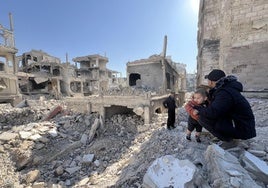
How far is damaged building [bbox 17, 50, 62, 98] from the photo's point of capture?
74.4ft

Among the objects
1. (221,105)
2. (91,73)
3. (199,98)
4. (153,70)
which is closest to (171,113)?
(199,98)

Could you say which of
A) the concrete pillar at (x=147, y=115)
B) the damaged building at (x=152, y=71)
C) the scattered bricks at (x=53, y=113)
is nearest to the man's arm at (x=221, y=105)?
the concrete pillar at (x=147, y=115)

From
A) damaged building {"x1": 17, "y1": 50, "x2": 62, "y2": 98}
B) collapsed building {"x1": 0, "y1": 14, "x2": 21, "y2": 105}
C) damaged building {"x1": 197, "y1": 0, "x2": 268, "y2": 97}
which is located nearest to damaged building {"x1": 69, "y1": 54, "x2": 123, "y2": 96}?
Answer: damaged building {"x1": 17, "y1": 50, "x2": 62, "y2": 98}

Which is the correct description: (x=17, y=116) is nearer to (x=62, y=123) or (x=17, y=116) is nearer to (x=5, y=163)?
(x=62, y=123)

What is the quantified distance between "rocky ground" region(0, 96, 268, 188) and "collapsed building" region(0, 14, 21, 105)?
753 cm

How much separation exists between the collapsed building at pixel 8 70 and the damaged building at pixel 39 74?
4207 millimetres

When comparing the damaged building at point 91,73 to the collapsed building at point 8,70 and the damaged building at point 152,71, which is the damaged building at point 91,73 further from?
the damaged building at point 152,71

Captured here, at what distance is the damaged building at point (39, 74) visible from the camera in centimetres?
2267

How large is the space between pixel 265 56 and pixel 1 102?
2127cm

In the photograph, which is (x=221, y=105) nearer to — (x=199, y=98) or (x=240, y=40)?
(x=199, y=98)

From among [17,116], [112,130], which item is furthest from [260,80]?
[17,116]

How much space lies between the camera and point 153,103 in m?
8.64

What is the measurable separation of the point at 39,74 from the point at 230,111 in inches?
1026

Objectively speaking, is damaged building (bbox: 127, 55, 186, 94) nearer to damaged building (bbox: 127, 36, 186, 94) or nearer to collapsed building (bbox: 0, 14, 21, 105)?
damaged building (bbox: 127, 36, 186, 94)
